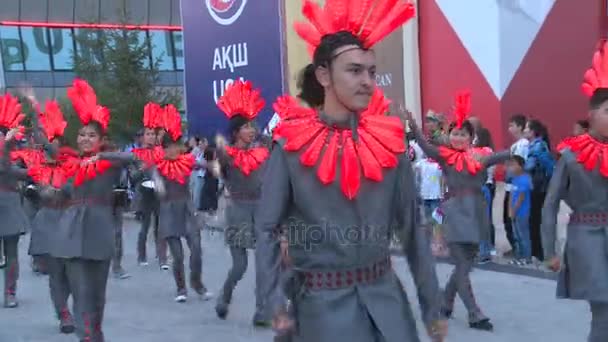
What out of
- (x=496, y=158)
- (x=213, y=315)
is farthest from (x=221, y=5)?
(x=496, y=158)

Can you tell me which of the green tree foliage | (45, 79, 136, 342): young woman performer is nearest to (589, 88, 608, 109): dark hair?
(45, 79, 136, 342): young woman performer

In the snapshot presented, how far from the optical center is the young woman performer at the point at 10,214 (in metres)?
9.27

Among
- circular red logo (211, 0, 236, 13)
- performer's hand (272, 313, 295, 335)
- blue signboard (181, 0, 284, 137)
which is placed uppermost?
circular red logo (211, 0, 236, 13)

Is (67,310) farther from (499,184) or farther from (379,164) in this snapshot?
(499,184)

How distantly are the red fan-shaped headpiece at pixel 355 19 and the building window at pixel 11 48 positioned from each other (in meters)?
43.2

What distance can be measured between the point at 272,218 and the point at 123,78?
69.3 ft

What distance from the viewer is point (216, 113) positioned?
59.7 ft

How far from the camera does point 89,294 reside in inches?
255

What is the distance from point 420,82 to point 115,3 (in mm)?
30596

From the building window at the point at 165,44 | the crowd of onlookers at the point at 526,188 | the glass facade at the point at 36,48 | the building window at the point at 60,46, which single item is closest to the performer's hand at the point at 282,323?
the crowd of onlookers at the point at 526,188

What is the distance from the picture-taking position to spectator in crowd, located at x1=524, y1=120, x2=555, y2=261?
11133 millimetres

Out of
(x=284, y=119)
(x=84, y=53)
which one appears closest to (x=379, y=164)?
(x=284, y=119)

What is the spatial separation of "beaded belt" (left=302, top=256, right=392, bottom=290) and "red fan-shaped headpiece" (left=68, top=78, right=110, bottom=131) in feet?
12.2

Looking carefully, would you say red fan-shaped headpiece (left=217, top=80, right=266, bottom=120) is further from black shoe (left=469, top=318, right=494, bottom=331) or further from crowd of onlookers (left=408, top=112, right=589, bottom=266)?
black shoe (left=469, top=318, right=494, bottom=331)
